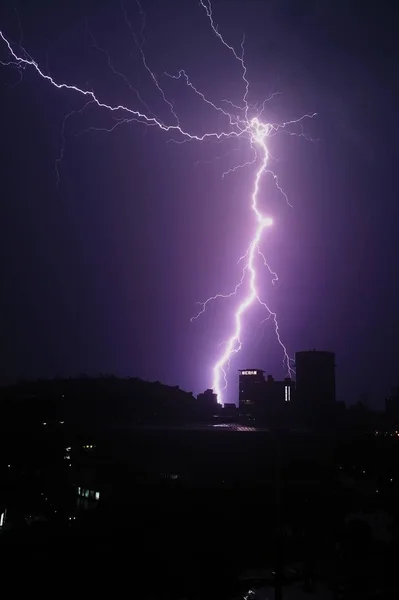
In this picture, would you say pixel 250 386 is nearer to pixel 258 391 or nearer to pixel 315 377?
pixel 258 391

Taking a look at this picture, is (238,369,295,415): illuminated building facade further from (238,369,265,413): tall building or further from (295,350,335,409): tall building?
(295,350,335,409): tall building

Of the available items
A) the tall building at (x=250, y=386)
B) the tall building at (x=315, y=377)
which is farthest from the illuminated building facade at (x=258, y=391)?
the tall building at (x=315, y=377)

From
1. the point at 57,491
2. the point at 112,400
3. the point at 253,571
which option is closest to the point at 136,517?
the point at 253,571

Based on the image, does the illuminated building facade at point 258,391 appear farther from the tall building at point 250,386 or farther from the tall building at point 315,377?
the tall building at point 315,377

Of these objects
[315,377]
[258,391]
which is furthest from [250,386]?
[315,377]

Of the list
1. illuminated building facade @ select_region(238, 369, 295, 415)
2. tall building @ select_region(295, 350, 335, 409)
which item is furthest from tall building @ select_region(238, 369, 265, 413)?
tall building @ select_region(295, 350, 335, 409)

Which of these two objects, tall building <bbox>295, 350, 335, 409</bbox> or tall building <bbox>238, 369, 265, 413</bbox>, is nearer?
tall building <bbox>295, 350, 335, 409</bbox>

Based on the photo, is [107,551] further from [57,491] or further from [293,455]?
[293,455]

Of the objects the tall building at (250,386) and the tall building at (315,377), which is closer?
the tall building at (315,377)
